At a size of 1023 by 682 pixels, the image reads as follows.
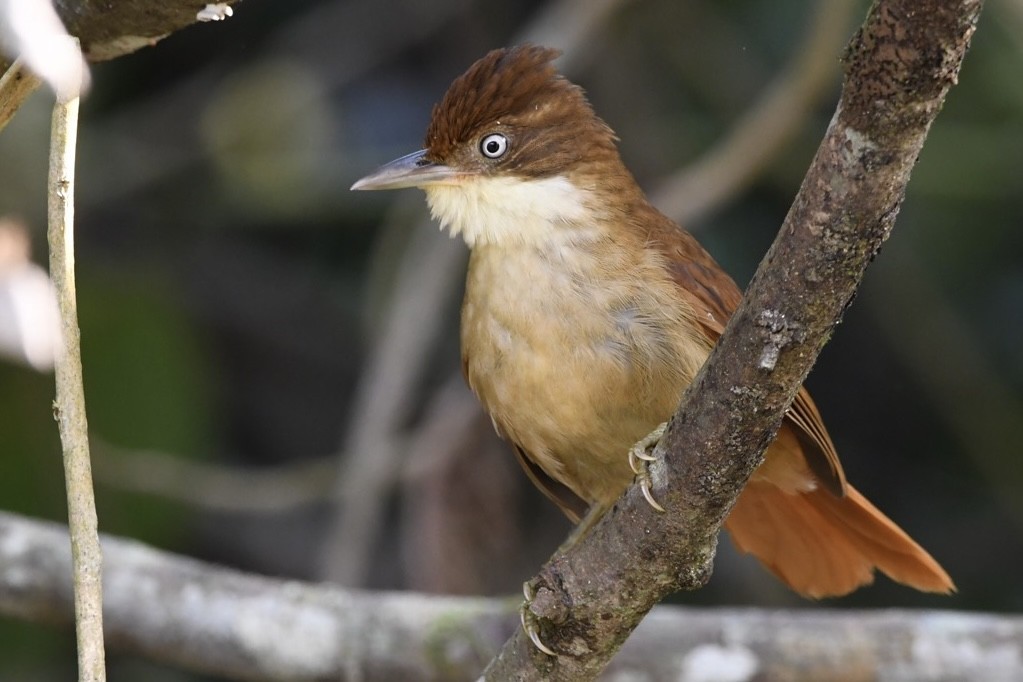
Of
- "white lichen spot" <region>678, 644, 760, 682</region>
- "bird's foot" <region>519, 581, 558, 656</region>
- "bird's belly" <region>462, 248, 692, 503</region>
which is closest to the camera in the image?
"bird's foot" <region>519, 581, 558, 656</region>

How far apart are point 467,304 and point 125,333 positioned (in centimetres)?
197

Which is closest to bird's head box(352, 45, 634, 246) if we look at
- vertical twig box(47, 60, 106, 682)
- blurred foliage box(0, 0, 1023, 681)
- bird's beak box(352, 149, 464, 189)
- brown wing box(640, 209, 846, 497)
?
bird's beak box(352, 149, 464, 189)

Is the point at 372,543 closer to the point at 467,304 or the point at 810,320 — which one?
the point at 467,304

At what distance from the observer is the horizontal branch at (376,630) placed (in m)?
3.53

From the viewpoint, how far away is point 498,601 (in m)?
3.76

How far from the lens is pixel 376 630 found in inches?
144

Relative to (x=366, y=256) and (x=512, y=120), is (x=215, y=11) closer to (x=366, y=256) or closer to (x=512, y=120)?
(x=512, y=120)

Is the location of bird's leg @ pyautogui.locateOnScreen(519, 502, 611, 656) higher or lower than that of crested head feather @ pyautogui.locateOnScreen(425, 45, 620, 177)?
lower

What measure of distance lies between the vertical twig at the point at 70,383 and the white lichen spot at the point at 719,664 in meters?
1.95

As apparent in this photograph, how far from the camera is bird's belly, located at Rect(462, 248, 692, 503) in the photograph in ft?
9.73

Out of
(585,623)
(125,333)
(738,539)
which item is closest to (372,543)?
(125,333)

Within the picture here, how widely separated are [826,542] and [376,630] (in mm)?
1231

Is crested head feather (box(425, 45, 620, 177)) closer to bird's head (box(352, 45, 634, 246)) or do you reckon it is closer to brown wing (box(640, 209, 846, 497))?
bird's head (box(352, 45, 634, 246))

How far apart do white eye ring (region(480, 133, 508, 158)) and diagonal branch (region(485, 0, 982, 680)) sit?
117cm
